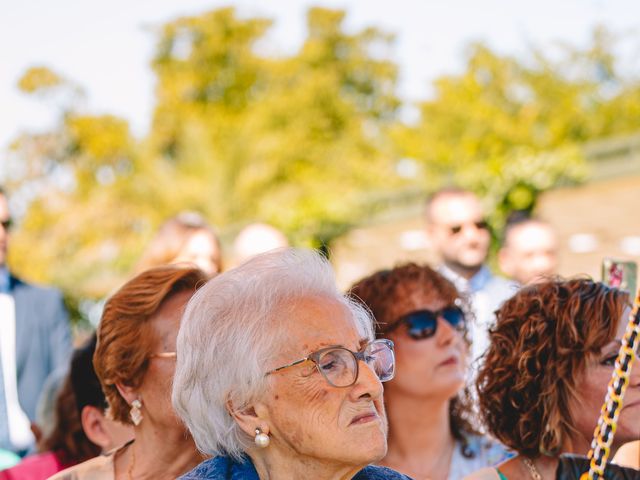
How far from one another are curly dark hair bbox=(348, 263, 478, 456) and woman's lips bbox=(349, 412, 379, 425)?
1395 mm

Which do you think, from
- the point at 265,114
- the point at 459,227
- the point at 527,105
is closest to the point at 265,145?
the point at 265,114

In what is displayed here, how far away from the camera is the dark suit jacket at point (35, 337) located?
6055 mm

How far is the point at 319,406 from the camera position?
2572mm

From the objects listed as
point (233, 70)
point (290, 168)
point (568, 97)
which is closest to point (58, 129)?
point (290, 168)

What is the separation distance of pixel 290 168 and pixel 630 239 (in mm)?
22295

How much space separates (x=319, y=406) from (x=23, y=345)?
3924 millimetres

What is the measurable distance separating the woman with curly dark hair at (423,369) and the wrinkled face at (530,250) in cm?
275

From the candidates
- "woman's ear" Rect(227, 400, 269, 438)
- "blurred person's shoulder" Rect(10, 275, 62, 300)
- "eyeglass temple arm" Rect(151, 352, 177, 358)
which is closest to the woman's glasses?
"woman's ear" Rect(227, 400, 269, 438)

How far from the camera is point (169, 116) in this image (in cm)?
4338

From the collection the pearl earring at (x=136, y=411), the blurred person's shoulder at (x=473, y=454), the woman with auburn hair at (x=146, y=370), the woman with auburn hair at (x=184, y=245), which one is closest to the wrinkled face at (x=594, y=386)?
the blurred person's shoulder at (x=473, y=454)

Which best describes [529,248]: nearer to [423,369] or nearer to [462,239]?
[462,239]

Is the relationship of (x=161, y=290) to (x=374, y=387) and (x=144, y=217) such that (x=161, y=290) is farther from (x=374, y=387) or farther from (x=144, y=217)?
(x=144, y=217)

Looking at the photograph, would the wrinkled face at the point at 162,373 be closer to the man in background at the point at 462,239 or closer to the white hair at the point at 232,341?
the white hair at the point at 232,341

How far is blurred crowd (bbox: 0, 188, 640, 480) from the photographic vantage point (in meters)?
2.61
